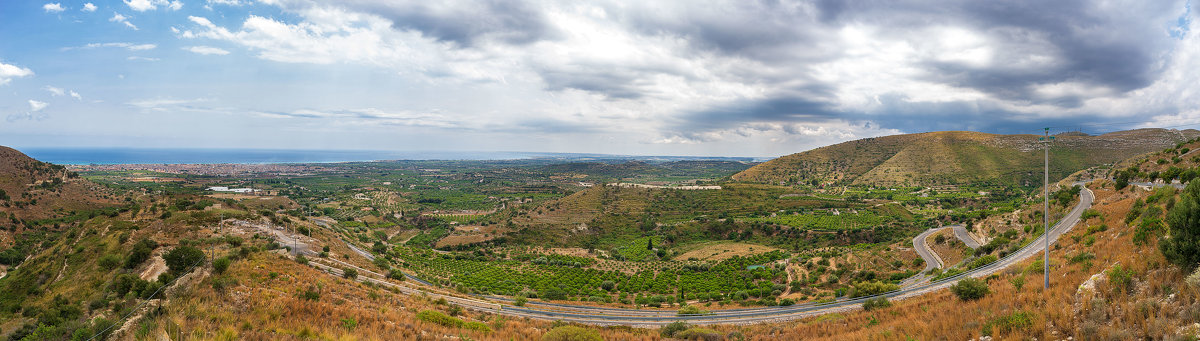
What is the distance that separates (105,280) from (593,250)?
6429cm

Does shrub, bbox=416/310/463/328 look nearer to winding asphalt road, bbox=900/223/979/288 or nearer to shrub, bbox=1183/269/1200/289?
shrub, bbox=1183/269/1200/289

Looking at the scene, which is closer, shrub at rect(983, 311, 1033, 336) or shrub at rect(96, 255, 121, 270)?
shrub at rect(983, 311, 1033, 336)

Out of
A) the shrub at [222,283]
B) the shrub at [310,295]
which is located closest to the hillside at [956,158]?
the shrub at [310,295]

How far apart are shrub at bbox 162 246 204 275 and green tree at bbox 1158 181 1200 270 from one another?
3415 centimetres

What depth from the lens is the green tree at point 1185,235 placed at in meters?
9.45

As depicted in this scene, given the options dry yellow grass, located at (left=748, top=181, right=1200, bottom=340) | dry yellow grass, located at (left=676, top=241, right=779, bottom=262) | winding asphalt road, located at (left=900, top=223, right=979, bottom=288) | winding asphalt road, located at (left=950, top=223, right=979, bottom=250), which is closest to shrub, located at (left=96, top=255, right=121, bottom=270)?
dry yellow grass, located at (left=748, top=181, right=1200, bottom=340)

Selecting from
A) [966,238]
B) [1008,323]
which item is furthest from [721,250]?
[1008,323]

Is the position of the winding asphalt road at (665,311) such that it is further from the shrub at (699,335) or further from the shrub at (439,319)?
the shrub at (439,319)

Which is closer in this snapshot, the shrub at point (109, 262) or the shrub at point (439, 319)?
the shrub at point (439, 319)

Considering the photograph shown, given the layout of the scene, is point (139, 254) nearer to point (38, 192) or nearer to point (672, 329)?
point (672, 329)

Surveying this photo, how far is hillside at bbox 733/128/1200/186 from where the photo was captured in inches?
4638

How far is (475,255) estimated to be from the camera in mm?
72750

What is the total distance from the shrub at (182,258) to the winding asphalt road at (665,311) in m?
8.20

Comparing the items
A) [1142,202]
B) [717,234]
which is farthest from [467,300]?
[717,234]
